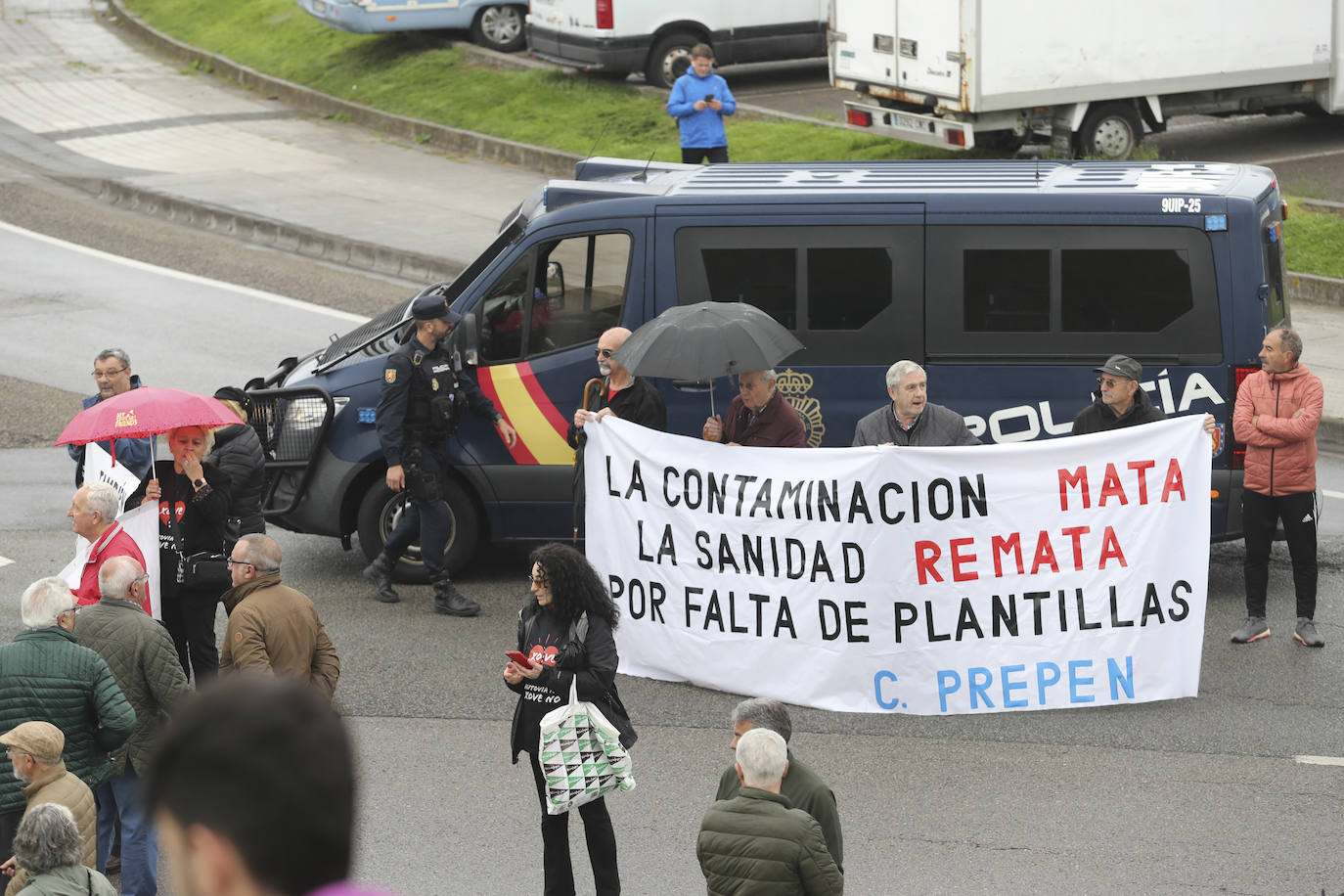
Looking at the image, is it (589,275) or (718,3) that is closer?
(589,275)

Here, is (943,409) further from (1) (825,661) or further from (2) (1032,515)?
(1) (825,661)

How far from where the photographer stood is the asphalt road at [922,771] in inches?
265

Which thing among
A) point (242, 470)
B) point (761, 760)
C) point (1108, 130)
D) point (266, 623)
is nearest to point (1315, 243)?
point (1108, 130)

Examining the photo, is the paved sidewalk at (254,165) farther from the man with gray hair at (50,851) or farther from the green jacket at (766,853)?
the man with gray hair at (50,851)

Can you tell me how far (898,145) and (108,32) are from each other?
20.2 metres

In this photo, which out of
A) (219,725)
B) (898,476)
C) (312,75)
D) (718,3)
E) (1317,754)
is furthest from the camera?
(312,75)

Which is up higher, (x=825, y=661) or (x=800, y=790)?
(x=800, y=790)

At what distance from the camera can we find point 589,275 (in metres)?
9.80

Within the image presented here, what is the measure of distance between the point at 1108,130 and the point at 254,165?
463 inches

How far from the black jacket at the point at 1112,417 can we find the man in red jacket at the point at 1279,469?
53cm

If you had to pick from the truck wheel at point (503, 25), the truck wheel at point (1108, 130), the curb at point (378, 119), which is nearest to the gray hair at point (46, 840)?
the truck wheel at point (1108, 130)

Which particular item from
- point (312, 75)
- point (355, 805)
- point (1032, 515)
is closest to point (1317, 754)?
point (1032, 515)

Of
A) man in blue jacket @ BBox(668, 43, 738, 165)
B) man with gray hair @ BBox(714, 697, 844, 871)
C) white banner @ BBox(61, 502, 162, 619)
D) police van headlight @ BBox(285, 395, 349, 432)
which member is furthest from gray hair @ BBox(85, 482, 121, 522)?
man in blue jacket @ BBox(668, 43, 738, 165)

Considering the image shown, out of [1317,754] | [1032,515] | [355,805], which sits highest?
[355,805]
